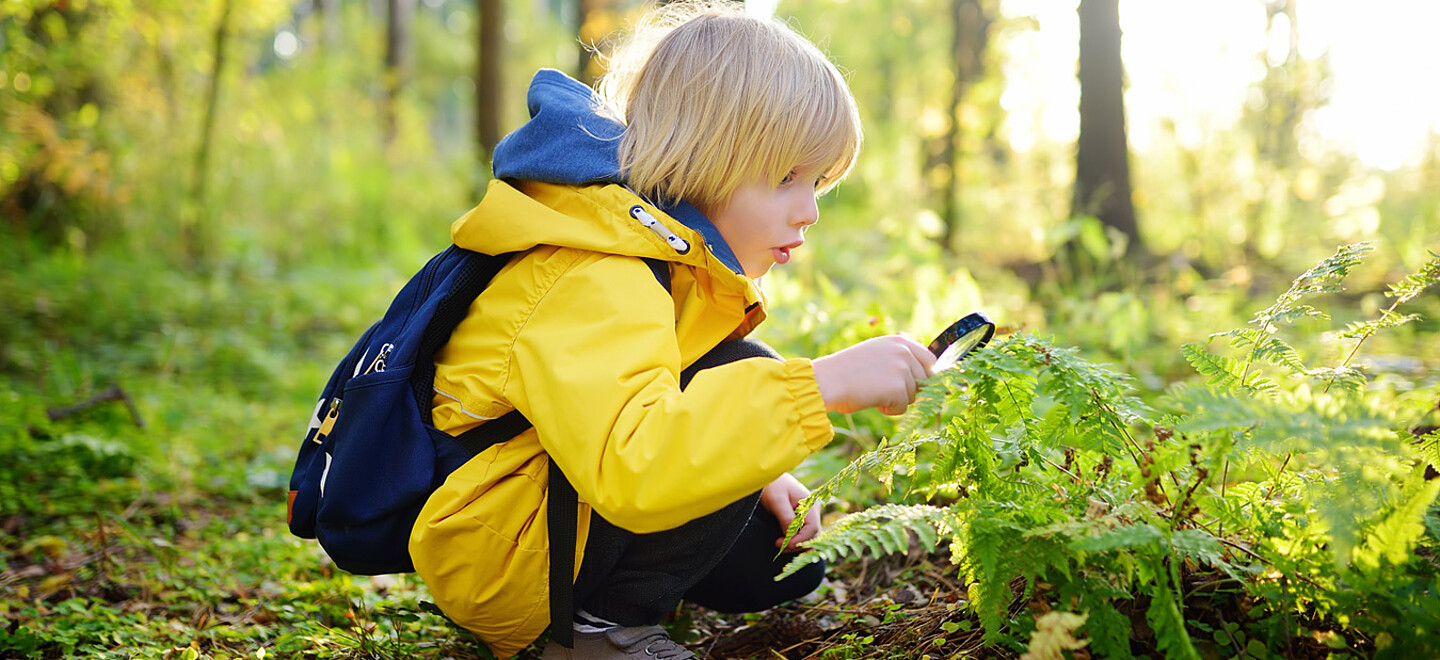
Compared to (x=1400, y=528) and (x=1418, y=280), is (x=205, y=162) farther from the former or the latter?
(x=1400, y=528)

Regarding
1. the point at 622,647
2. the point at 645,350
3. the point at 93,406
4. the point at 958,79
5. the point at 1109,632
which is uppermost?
the point at 958,79

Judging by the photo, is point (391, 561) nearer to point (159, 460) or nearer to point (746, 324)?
point (746, 324)

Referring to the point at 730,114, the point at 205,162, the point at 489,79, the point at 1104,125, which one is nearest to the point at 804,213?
the point at 730,114

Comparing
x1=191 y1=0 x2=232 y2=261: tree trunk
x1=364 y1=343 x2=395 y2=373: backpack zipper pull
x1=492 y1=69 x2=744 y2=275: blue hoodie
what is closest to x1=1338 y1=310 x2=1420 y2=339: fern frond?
x1=492 y1=69 x2=744 y2=275: blue hoodie

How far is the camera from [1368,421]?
1.17 meters

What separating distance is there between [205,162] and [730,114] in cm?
674

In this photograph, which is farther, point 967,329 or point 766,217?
point 766,217

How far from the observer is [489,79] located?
36.4 ft

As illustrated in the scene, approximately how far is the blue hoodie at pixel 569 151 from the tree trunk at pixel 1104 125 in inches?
191

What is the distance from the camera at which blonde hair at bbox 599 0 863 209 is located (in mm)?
1835

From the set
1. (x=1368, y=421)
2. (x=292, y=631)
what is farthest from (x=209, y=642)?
(x=1368, y=421)

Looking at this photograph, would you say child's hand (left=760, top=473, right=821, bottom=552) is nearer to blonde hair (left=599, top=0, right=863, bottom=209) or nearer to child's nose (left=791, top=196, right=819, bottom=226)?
child's nose (left=791, top=196, right=819, bottom=226)

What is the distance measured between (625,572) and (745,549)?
35 centimetres

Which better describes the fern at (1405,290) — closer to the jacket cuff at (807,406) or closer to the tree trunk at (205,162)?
the jacket cuff at (807,406)
